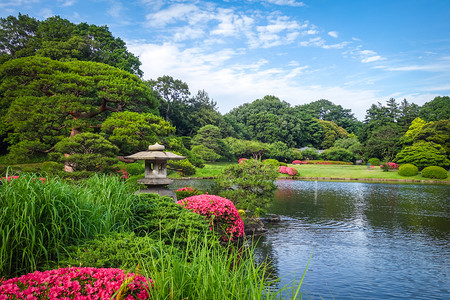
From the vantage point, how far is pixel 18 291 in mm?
2256

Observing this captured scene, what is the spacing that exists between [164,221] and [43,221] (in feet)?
5.20

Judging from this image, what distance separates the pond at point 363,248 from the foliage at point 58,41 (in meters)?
16.2

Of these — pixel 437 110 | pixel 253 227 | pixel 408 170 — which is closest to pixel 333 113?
pixel 437 110

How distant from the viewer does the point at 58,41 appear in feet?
71.5

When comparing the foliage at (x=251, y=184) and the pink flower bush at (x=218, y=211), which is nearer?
the pink flower bush at (x=218, y=211)

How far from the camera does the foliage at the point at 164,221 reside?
14.3ft

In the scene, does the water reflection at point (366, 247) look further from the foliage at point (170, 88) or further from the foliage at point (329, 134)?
the foliage at point (329, 134)

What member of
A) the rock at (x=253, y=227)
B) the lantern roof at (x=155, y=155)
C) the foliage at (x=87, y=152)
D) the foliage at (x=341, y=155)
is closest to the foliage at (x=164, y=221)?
the lantern roof at (x=155, y=155)

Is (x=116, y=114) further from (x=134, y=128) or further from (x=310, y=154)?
(x=310, y=154)

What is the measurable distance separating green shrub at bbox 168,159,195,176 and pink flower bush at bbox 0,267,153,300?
21.2 metres

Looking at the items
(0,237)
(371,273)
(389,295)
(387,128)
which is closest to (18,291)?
(0,237)

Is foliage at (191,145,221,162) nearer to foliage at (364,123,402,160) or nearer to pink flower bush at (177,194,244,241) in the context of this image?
foliage at (364,123,402,160)

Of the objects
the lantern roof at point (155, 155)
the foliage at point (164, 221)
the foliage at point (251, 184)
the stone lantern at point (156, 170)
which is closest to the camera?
the foliage at point (164, 221)

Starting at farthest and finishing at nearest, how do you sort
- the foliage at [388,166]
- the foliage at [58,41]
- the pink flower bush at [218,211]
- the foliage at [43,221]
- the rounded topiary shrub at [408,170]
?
the foliage at [388,166], the rounded topiary shrub at [408,170], the foliage at [58,41], the pink flower bush at [218,211], the foliage at [43,221]
